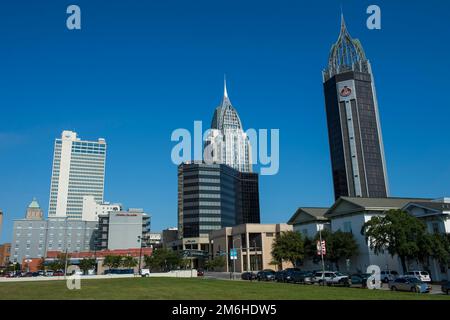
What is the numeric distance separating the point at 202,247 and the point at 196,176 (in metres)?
30.3

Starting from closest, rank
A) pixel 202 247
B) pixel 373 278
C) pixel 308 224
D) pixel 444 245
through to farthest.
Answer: pixel 373 278 < pixel 444 245 < pixel 308 224 < pixel 202 247

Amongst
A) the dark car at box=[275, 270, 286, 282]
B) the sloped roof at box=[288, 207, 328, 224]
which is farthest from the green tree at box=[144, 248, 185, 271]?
the dark car at box=[275, 270, 286, 282]

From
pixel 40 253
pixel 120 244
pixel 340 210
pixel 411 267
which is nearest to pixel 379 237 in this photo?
pixel 411 267

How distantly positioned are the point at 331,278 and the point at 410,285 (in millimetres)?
14911

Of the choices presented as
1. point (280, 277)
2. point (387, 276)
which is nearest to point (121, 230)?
point (280, 277)

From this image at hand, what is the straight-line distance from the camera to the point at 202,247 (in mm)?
175750

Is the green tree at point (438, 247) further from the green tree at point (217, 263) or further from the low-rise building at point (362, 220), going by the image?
the green tree at point (217, 263)

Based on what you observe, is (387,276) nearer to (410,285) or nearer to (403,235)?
(403,235)

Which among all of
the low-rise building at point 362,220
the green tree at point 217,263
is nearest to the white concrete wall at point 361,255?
the low-rise building at point 362,220

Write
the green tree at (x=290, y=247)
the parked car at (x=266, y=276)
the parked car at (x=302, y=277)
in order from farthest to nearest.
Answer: the green tree at (x=290, y=247)
the parked car at (x=266, y=276)
the parked car at (x=302, y=277)

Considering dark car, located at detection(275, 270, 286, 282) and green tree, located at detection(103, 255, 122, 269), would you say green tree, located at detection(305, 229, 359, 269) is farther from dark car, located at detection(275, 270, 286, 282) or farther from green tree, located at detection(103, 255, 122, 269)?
green tree, located at detection(103, 255, 122, 269)

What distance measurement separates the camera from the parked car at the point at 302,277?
58244mm

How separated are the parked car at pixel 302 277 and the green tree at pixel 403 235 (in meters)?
11.5
